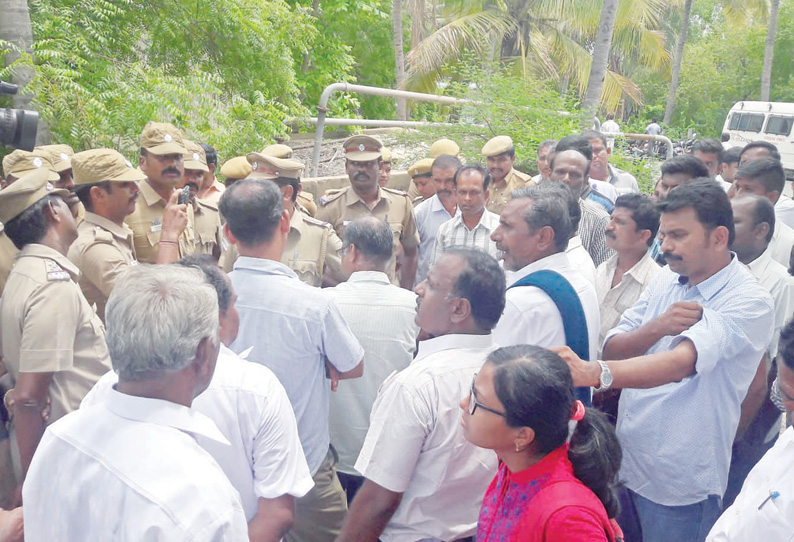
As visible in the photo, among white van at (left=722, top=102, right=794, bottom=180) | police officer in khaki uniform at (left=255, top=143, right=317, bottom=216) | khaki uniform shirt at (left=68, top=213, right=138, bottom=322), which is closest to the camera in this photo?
khaki uniform shirt at (left=68, top=213, right=138, bottom=322)

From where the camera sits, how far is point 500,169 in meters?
6.25

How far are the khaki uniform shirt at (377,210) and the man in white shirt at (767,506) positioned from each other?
3.84m

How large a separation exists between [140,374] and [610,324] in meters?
2.88

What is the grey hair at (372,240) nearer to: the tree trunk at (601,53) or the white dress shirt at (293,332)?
Answer: the white dress shirt at (293,332)

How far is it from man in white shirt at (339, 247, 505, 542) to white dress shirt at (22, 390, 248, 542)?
0.70 meters

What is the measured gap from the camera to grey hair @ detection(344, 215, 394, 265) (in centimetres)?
342

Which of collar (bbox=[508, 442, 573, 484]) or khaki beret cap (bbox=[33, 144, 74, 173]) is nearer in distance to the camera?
collar (bbox=[508, 442, 573, 484])

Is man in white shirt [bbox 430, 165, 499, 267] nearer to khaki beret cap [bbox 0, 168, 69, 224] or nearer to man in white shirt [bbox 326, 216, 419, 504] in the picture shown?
man in white shirt [bbox 326, 216, 419, 504]

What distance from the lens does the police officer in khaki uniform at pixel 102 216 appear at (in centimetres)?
364

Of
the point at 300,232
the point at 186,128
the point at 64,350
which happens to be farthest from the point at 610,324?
the point at 186,128

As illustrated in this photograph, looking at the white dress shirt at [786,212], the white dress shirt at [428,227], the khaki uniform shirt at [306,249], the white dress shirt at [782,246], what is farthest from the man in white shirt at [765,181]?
the khaki uniform shirt at [306,249]

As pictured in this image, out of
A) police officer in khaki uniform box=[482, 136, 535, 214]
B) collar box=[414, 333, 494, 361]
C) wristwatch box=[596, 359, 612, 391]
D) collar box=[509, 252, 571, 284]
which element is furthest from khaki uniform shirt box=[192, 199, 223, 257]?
wristwatch box=[596, 359, 612, 391]

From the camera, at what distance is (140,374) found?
1.60 meters

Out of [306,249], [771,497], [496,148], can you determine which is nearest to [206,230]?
[306,249]
